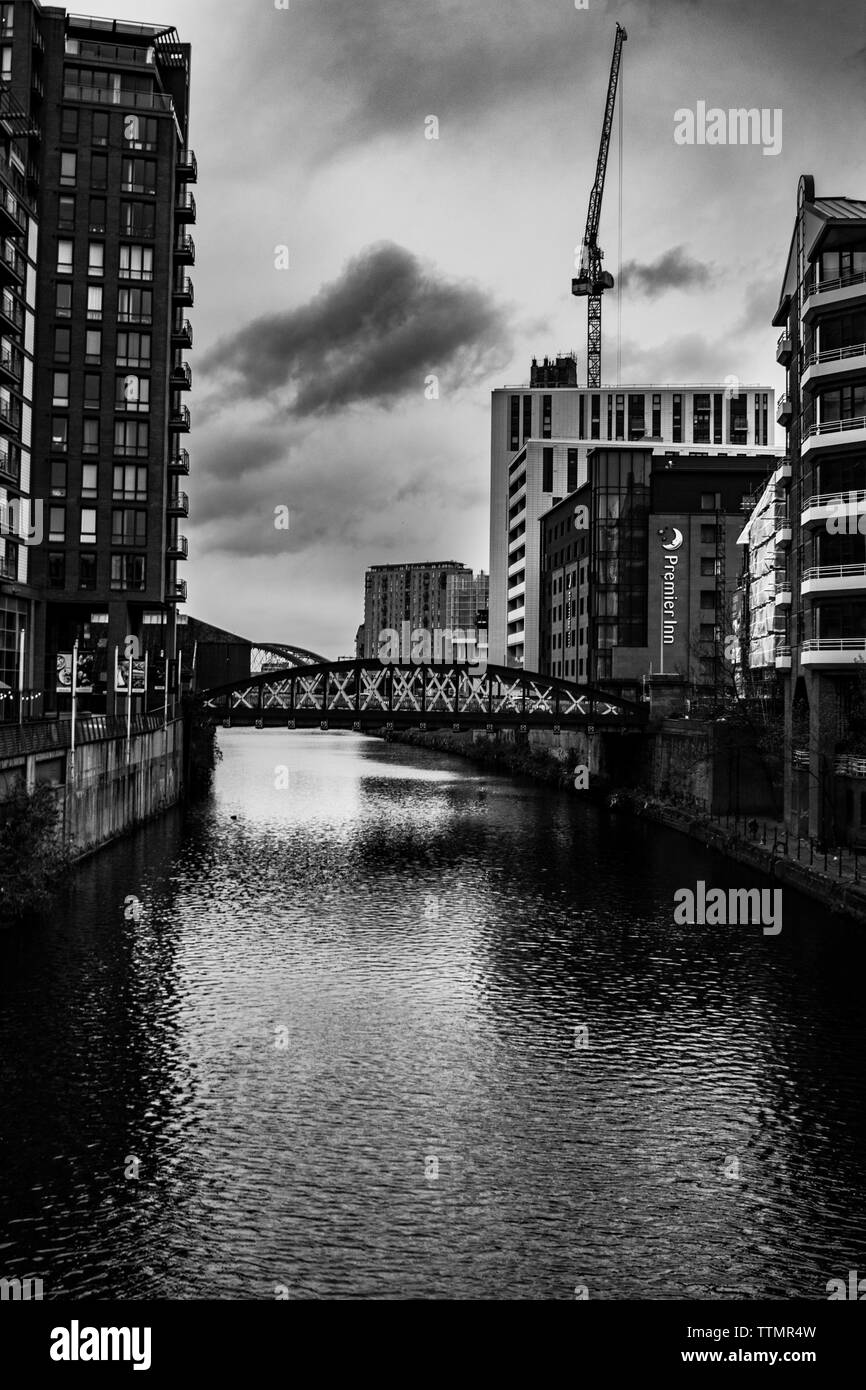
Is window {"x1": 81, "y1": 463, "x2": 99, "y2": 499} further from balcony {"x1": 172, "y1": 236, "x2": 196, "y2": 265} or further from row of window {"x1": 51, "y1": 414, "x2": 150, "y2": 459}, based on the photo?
balcony {"x1": 172, "y1": 236, "x2": 196, "y2": 265}

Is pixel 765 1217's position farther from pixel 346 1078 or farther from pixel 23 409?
pixel 23 409

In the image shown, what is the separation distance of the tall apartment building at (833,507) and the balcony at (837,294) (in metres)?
0.04

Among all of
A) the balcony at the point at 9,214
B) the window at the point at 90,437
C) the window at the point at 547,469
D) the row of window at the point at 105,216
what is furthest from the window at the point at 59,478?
the window at the point at 547,469

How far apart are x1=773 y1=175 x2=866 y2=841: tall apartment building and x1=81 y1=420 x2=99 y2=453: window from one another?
41362 millimetres

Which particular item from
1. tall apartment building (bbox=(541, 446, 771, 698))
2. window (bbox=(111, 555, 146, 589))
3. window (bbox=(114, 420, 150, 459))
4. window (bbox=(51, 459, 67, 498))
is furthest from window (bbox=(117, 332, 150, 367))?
tall apartment building (bbox=(541, 446, 771, 698))

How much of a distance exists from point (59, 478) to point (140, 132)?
21.2m

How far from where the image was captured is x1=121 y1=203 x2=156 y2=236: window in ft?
237

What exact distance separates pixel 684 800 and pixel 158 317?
41632 millimetres

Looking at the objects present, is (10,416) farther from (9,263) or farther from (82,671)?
(82,671)

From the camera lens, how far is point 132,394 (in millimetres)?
72438

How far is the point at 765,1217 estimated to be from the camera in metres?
18.4

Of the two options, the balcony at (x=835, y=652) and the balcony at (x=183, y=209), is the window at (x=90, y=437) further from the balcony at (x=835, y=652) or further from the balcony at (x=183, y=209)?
the balcony at (x=835, y=652)
